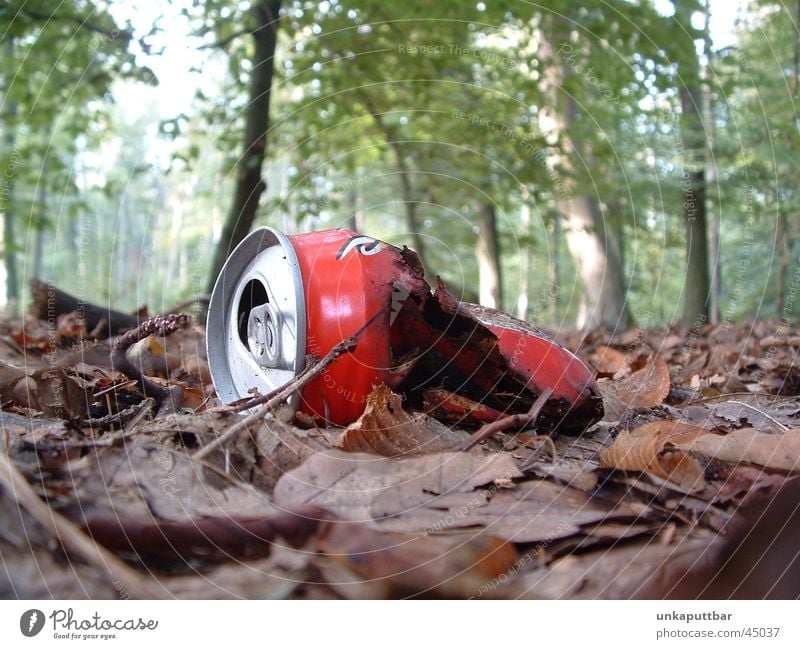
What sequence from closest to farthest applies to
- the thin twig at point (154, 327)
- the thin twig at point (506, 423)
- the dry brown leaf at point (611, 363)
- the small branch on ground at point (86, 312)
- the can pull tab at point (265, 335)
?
the thin twig at point (506, 423) → the can pull tab at point (265, 335) → the thin twig at point (154, 327) → the dry brown leaf at point (611, 363) → the small branch on ground at point (86, 312)

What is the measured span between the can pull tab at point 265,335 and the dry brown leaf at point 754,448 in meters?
0.68

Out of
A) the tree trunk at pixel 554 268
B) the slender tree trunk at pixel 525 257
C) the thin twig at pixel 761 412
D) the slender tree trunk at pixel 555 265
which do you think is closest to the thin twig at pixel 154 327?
the slender tree trunk at pixel 525 257

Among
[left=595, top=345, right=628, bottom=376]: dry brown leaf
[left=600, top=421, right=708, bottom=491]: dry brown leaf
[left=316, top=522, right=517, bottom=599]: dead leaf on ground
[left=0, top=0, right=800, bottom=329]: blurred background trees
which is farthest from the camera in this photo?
[left=0, top=0, right=800, bottom=329]: blurred background trees

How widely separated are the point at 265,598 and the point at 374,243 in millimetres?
686

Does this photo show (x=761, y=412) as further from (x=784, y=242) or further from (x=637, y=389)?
(x=784, y=242)

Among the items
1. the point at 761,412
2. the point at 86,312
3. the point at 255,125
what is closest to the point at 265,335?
the point at 761,412

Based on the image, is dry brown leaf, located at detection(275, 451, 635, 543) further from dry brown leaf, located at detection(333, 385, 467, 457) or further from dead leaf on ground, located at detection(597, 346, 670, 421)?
dead leaf on ground, located at detection(597, 346, 670, 421)

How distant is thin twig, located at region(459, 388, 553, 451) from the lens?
1.00m

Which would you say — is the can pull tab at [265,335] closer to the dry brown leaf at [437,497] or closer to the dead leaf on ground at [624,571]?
the dry brown leaf at [437,497]

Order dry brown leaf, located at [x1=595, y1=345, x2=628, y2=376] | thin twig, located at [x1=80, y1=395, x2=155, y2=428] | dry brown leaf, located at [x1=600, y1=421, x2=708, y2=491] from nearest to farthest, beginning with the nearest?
1. dry brown leaf, located at [x1=600, y1=421, x2=708, y2=491]
2. thin twig, located at [x1=80, y1=395, x2=155, y2=428]
3. dry brown leaf, located at [x1=595, y1=345, x2=628, y2=376]

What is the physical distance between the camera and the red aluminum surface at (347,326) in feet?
3.85

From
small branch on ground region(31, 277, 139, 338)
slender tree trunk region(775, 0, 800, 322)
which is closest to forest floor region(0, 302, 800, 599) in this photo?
small branch on ground region(31, 277, 139, 338)

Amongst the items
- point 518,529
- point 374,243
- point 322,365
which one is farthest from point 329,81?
point 518,529
